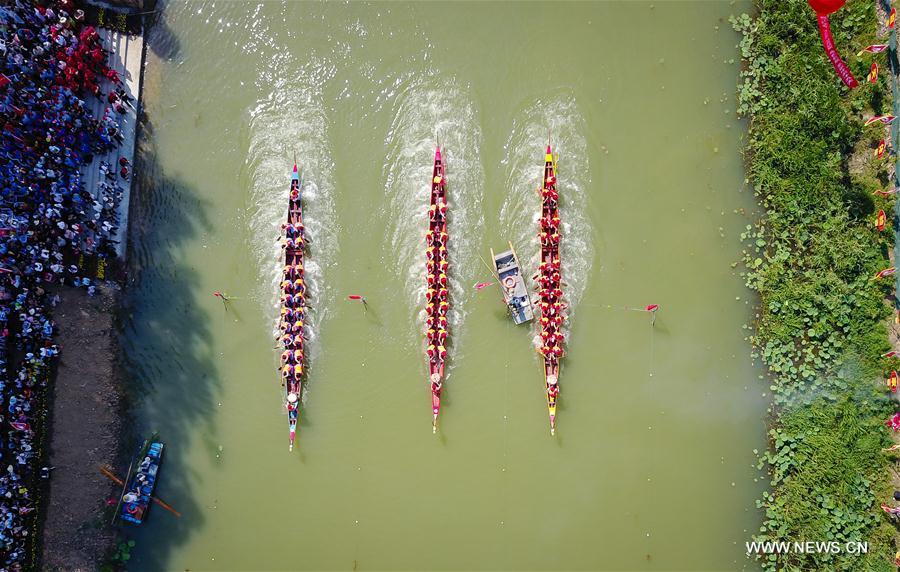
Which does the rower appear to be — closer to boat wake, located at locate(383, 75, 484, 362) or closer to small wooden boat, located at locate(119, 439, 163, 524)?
boat wake, located at locate(383, 75, 484, 362)

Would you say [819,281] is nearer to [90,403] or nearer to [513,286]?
[513,286]

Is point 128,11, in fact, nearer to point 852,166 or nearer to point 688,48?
point 688,48

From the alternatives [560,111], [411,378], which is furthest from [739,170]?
[411,378]

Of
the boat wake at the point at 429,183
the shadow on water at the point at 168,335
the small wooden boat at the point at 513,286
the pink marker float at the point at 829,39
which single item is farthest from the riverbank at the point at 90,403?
the pink marker float at the point at 829,39

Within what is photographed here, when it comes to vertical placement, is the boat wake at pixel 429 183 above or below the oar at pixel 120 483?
above

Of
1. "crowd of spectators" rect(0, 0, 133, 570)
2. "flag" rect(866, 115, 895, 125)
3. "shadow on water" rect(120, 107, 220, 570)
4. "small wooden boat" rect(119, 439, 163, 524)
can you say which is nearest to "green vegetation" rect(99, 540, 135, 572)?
"small wooden boat" rect(119, 439, 163, 524)

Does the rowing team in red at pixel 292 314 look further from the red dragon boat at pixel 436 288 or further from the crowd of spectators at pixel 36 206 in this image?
the crowd of spectators at pixel 36 206
